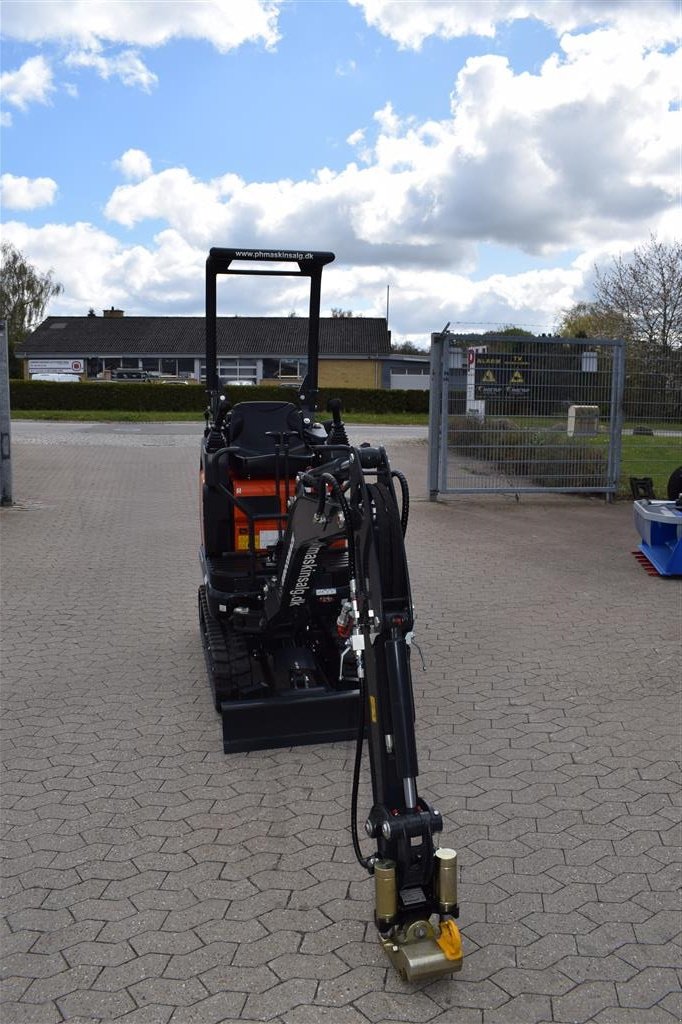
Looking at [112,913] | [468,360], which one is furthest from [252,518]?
[468,360]

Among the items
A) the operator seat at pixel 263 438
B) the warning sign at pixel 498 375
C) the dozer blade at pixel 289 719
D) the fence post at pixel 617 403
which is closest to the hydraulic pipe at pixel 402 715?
the dozer blade at pixel 289 719

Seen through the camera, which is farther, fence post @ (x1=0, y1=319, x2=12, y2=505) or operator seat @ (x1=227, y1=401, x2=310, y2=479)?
fence post @ (x1=0, y1=319, x2=12, y2=505)

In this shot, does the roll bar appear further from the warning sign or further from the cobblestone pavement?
the warning sign

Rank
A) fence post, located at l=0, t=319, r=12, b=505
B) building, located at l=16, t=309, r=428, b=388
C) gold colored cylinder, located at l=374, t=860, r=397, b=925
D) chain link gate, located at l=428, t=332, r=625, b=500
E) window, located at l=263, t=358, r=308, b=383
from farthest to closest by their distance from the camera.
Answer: building, located at l=16, t=309, r=428, b=388 → window, located at l=263, t=358, r=308, b=383 → chain link gate, located at l=428, t=332, r=625, b=500 → fence post, located at l=0, t=319, r=12, b=505 → gold colored cylinder, located at l=374, t=860, r=397, b=925

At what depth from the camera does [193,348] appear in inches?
2069

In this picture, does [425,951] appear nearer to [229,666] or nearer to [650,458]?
[229,666]

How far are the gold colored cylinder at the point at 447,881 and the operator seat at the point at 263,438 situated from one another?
8.75 feet

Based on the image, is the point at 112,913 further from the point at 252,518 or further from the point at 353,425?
the point at 353,425

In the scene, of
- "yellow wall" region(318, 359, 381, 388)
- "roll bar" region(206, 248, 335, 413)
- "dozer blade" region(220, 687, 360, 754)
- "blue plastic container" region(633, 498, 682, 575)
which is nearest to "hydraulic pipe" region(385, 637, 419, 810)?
"dozer blade" region(220, 687, 360, 754)

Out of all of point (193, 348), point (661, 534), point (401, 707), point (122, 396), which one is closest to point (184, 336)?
point (193, 348)

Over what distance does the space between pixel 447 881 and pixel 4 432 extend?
35.4 feet

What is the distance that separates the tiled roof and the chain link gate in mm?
36834

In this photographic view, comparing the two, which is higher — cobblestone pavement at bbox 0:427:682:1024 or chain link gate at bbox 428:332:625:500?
chain link gate at bbox 428:332:625:500

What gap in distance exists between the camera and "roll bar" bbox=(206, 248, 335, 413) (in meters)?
5.88
